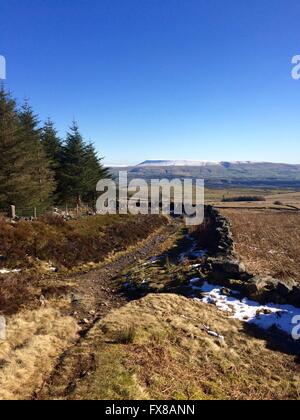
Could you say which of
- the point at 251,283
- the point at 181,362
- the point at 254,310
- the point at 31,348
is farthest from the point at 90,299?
the point at 251,283

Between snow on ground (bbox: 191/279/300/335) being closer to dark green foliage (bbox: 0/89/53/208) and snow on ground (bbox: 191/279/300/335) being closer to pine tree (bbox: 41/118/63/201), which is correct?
dark green foliage (bbox: 0/89/53/208)

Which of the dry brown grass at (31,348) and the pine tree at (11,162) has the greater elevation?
the pine tree at (11,162)

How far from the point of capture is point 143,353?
37.1ft

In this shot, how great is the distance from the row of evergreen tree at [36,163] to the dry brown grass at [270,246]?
21.3m

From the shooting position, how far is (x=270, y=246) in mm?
33844

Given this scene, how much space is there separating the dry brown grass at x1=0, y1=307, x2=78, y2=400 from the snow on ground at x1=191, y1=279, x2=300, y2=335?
736 cm

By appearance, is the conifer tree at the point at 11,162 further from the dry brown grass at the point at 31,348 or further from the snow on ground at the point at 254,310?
the snow on ground at the point at 254,310

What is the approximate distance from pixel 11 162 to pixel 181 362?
2798 centimetres

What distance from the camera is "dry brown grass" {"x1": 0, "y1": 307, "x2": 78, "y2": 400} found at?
9.05m

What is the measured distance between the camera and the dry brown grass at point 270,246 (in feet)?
82.4

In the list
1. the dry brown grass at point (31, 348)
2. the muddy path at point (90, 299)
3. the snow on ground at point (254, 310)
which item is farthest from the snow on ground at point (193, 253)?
the dry brown grass at point (31, 348)
